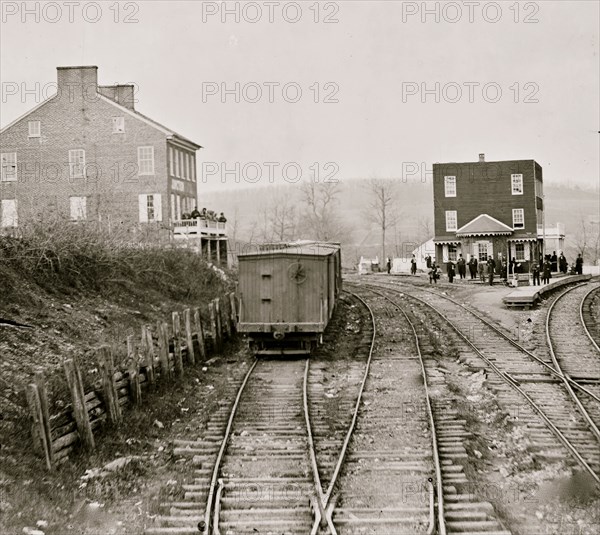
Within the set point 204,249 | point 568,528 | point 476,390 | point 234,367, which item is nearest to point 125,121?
point 204,249

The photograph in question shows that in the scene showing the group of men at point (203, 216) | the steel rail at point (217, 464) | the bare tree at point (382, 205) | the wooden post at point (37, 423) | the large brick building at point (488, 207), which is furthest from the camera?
the bare tree at point (382, 205)

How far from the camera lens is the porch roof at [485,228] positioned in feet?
155

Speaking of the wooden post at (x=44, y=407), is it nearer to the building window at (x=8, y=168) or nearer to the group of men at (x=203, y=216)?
the group of men at (x=203, y=216)

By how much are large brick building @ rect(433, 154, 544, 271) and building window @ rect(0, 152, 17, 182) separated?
91.4 ft

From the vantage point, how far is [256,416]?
11.9 m

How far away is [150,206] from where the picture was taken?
4006 cm

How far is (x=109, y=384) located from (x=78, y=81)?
108 feet

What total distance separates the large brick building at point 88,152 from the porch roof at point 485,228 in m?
20.3

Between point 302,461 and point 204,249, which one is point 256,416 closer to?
point 302,461

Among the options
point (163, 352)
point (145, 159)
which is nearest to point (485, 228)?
point (145, 159)

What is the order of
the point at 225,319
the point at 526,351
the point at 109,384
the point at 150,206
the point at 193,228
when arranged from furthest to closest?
the point at 150,206, the point at 193,228, the point at 225,319, the point at 526,351, the point at 109,384

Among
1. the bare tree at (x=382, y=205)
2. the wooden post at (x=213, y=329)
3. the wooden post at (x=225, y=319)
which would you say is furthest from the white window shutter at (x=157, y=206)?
the bare tree at (x=382, y=205)

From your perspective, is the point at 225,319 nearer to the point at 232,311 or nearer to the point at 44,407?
the point at 232,311

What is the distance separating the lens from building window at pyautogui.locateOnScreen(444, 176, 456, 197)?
165 feet
